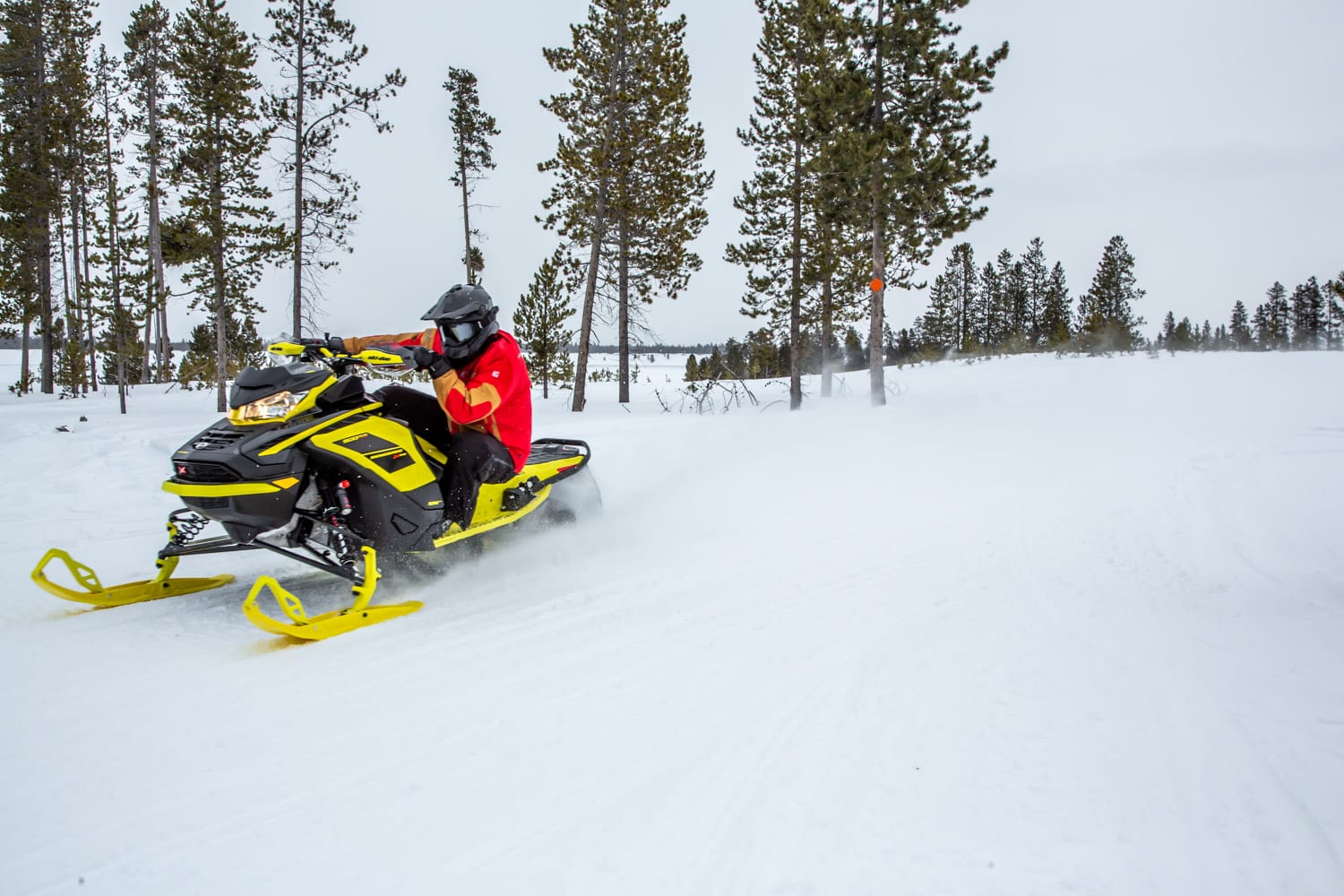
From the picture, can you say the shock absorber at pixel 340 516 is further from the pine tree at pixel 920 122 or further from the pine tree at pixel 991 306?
the pine tree at pixel 991 306

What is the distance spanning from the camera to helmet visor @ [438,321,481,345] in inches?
183

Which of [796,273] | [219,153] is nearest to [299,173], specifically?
[219,153]

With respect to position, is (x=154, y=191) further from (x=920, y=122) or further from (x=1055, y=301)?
(x=1055, y=301)

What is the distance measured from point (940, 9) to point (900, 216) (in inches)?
189

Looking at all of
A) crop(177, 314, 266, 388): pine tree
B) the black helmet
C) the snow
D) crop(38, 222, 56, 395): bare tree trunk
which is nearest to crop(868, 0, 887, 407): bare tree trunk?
the snow

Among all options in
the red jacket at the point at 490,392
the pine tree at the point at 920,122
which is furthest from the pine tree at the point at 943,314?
the red jacket at the point at 490,392

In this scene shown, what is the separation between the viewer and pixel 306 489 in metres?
3.96

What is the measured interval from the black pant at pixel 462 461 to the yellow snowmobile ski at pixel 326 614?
0.61m

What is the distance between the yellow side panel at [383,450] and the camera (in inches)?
156

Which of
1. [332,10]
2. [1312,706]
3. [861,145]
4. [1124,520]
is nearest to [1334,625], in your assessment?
[1312,706]

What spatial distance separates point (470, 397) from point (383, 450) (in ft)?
2.05

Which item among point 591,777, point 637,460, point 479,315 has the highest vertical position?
point 479,315

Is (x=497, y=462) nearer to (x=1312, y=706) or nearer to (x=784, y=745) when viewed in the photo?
(x=784, y=745)

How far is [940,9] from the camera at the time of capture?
16.3m
